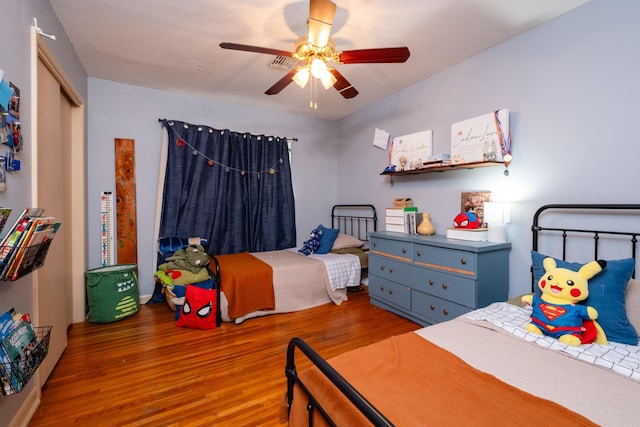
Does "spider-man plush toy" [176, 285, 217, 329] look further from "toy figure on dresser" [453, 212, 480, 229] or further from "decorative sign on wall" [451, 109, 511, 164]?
"decorative sign on wall" [451, 109, 511, 164]

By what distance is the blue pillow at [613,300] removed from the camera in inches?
54.1

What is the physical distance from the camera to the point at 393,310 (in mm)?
3012

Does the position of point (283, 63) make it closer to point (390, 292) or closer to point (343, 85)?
point (343, 85)

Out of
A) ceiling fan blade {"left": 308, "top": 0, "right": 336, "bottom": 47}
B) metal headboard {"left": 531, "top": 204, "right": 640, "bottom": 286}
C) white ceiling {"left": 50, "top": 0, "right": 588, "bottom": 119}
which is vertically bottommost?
metal headboard {"left": 531, "top": 204, "right": 640, "bottom": 286}

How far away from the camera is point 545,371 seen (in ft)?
3.68

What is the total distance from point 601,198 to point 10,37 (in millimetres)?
3427

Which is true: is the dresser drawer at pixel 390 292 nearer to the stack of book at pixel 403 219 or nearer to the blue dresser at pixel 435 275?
the blue dresser at pixel 435 275

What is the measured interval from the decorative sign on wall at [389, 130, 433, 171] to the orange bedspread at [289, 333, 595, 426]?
7.22 ft

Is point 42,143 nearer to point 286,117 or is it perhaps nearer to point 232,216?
point 232,216

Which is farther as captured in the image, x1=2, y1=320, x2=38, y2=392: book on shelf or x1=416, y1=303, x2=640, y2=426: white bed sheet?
x1=2, y1=320, x2=38, y2=392: book on shelf

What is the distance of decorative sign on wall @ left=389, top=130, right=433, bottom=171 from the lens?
311 cm

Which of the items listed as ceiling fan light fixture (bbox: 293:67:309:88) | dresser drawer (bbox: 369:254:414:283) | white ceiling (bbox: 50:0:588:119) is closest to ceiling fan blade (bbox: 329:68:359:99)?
ceiling fan light fixture (bbox: 293:67:309:88)

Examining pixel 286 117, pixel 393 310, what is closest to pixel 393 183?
pixel 393 310

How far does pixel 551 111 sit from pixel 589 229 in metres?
0.89
